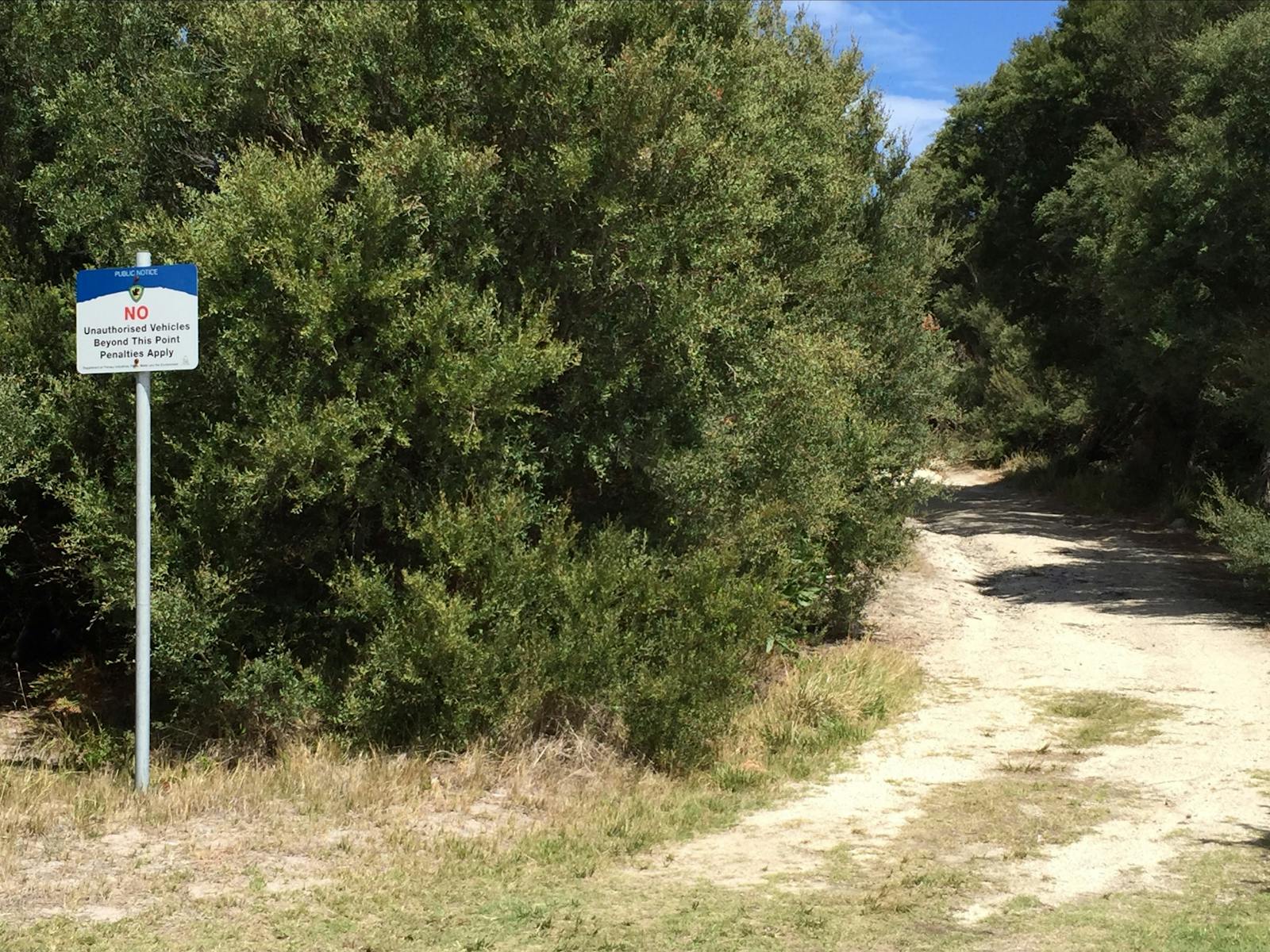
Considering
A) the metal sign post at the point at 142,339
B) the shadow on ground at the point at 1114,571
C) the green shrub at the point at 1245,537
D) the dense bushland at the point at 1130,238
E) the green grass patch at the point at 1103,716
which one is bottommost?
the green grass patch at the point at 1103,716

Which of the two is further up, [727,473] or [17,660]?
[727,473]

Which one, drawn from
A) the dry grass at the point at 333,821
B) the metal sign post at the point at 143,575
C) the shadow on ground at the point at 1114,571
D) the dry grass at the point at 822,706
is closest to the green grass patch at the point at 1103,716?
the dry grass at the point at 822,706

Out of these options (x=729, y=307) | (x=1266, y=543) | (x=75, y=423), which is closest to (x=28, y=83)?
(x=75, y=423)

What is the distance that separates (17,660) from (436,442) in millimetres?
5713

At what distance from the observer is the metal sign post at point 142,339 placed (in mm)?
6633

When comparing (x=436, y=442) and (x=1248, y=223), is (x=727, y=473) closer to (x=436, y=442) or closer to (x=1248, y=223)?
(x=436, y=442)

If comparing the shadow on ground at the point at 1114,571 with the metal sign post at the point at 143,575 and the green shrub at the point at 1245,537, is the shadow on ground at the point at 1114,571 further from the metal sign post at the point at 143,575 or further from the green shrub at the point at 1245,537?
the metal sign post at the point at 143,575

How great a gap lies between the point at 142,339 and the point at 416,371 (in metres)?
1.58

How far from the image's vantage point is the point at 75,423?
338 inches

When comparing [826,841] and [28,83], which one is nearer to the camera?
[826,841]

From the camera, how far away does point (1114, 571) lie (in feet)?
59.0

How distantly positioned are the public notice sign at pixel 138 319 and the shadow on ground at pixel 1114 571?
9634 millimetres

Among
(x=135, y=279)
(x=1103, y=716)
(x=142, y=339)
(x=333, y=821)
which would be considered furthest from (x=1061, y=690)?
(x=135, y=279)

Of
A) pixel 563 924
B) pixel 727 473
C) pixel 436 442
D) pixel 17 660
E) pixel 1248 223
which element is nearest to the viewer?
pixel 563 924
